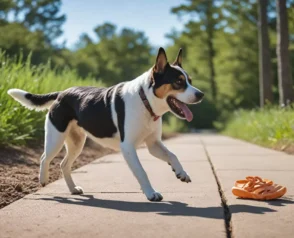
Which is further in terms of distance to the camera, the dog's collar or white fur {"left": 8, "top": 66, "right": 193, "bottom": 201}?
the dog's collar

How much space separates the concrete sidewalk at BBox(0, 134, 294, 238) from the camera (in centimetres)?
321

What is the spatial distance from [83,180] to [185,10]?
136 feet

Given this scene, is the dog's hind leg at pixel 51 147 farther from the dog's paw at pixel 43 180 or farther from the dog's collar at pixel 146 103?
the dog's collar at pixel 146 103

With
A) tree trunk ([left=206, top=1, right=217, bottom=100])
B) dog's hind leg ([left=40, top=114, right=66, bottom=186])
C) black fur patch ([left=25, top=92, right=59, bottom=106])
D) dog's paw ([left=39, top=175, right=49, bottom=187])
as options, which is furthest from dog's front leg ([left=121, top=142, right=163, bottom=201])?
tree trunk ([left=206, top=1, right=217, bottom=100])

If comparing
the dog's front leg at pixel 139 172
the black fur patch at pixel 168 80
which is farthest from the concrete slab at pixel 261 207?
the black fur patch at pixel 168 80

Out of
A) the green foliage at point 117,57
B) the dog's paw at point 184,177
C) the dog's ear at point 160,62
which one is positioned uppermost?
the dog's ear at point 160,62

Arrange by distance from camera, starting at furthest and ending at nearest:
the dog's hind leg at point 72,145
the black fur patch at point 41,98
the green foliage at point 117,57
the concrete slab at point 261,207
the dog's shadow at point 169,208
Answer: the green foliage at point 117,57 → the black fur patch at point 41,98 → the dog's hind leg at point 72,145 → the dog's shadow at point 169,208 → the concrete slab at point 261,207

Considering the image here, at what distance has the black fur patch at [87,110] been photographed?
5.07 metres

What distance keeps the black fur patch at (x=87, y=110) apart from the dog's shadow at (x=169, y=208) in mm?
818

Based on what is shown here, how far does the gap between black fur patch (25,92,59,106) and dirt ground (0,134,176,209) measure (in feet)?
2.93

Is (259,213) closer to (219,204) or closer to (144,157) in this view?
(219,204)

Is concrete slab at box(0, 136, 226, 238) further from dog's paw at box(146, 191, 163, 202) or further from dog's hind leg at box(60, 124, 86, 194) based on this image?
dog's hind leg at box(60, 124, 86, 194)

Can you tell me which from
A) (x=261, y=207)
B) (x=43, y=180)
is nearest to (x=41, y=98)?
(x=43, y=180)

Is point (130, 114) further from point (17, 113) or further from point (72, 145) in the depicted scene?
point (17, 113)
